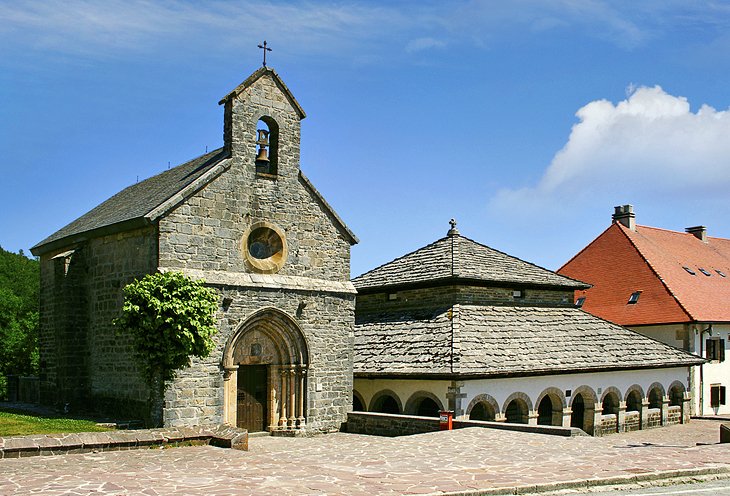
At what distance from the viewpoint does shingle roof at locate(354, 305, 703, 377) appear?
2538 cm

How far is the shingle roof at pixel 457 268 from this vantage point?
96.3 ft

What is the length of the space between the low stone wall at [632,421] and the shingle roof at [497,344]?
186 cm

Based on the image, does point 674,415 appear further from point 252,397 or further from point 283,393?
point 252,397

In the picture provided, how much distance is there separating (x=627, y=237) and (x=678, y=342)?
7669mm

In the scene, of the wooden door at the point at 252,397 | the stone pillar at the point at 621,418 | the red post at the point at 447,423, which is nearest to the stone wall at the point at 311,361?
the wooden door at the point at 252,397

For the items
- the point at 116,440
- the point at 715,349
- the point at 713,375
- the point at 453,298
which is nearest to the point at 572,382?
the point at 453,298

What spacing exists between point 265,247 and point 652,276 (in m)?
25.0

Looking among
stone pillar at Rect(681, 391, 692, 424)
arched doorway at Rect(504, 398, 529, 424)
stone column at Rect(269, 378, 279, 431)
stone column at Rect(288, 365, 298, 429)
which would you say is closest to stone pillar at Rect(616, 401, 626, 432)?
stone pillar at Rect(681, 391, 692, 424)

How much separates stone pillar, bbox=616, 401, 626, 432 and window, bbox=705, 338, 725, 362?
11.4m

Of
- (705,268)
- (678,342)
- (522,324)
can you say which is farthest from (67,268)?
(705,268)

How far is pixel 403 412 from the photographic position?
84.7 feet

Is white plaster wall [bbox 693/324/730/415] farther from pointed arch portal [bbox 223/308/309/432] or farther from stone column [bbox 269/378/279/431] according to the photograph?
stone column [bbox 269/378/279/431]

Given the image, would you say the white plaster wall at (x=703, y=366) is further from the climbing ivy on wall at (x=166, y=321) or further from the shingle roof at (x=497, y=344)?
the climbing ivy on wall at (x=166, y=321)

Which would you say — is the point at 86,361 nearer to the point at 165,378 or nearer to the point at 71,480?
the point at 165,378
